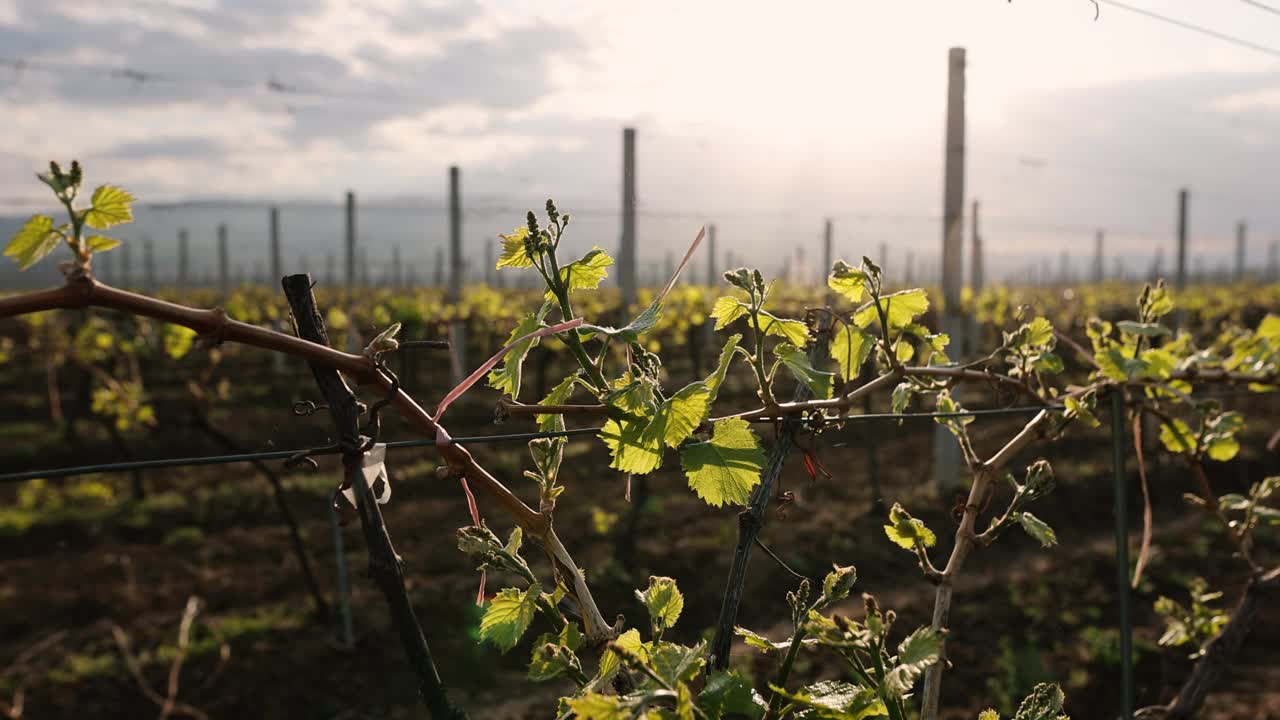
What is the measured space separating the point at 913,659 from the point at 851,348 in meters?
0.50

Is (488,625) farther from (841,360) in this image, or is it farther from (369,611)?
(369,611)

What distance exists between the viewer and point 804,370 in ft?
3.38

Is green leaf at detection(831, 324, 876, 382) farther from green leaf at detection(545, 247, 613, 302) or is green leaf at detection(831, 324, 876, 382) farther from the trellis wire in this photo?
green leaf at detection(545, 247, 613, 302)

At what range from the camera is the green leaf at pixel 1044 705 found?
948 millimetres

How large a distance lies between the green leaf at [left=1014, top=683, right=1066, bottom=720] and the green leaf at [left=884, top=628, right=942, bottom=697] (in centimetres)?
20

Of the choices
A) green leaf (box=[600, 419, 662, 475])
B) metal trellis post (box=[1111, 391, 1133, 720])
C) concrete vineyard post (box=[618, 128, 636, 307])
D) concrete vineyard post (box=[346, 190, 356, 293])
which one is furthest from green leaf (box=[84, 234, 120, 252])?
concrete vineyard post (box=[346, 190, 356, 293])

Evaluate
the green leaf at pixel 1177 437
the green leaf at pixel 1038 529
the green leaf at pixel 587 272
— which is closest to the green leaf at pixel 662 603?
the green leaf at pixel 587 272

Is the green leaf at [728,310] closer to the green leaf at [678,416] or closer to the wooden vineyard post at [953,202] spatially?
the green leaf at [678,416]

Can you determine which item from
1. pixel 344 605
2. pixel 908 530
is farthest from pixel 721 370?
pixel 344 605

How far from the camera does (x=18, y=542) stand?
19.8 ft

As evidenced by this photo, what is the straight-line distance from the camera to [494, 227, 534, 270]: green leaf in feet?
3.22

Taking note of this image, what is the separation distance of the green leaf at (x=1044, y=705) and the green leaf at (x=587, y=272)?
65cm

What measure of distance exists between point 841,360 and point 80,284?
0.91 meters

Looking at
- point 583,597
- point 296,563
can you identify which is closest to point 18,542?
point 296,563
